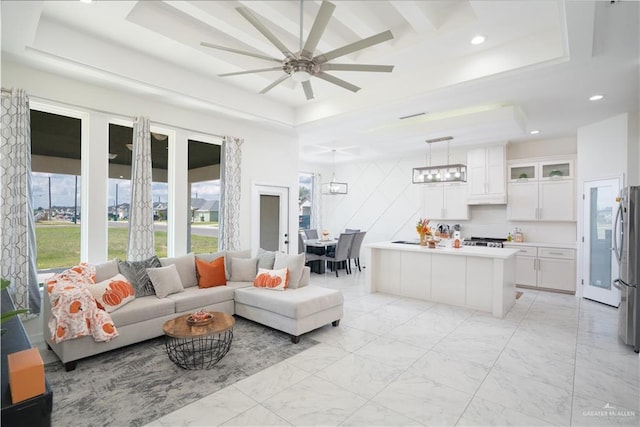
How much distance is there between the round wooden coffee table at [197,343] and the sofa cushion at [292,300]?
0.62 m

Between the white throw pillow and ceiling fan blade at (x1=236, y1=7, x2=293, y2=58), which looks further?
the white throw pillow

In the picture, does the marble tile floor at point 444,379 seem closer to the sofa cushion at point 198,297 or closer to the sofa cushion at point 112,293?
the sofa cushion at point 198,297

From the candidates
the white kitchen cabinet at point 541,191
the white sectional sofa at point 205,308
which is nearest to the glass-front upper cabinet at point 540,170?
the white kitchen cabinet at point 541,191

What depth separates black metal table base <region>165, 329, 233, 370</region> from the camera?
3.05m

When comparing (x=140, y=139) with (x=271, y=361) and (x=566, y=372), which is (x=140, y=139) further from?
(x=566, y=372)

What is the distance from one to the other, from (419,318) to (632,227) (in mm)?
2530

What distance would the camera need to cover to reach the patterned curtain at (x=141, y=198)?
4262mm

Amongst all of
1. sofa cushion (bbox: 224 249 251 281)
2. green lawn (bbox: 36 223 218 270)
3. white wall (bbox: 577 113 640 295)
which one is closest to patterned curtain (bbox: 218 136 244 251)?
sofa cushion (bbox: 224 249 251 281)

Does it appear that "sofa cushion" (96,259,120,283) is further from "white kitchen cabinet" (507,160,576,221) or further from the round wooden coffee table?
"white kitchen cabinet" (507,160,576,221)

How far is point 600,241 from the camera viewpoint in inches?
205

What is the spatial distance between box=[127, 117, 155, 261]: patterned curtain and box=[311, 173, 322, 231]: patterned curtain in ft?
17.9

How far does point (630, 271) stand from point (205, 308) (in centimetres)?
478

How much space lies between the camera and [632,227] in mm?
3457

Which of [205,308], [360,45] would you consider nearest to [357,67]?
[360,45]
